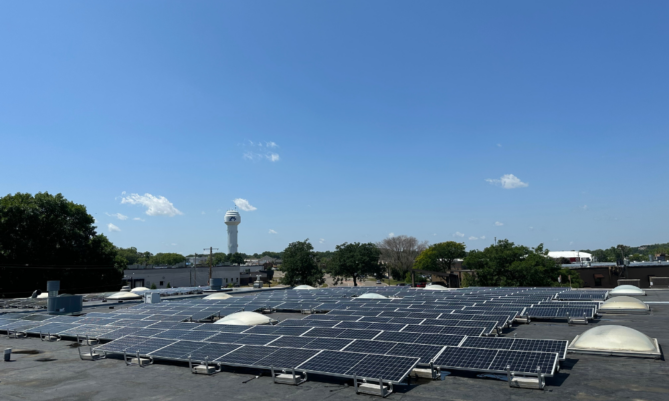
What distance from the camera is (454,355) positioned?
14.0 m

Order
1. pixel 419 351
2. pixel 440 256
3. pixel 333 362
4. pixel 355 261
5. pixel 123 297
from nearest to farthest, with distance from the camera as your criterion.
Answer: pixel 333 362
pixel 419 351
pixel 123 297
pixel 355 261
pixel 440 256

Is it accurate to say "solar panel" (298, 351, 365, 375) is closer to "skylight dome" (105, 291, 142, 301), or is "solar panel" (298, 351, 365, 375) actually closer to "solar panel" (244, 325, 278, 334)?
"solar panel" (244, 325, 278, 334)

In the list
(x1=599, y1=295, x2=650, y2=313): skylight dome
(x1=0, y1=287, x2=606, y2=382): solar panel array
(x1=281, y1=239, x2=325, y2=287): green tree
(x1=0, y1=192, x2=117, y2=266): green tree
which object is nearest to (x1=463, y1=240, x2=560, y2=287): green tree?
(x1=281, y1=239, x2=325, y2=287): green tree

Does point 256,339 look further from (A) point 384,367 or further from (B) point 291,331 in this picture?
(A) point 384,367

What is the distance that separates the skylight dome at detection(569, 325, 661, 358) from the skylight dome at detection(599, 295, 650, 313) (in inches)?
542

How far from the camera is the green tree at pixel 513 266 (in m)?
70.3

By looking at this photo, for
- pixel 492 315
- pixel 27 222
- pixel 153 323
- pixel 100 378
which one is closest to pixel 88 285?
pixel 27 222

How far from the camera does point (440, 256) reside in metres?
132

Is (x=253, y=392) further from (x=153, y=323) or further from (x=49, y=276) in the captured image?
(x=49, y=276)

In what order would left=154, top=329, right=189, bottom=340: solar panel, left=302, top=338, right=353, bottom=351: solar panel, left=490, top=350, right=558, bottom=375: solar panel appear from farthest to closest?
left=154, top=329, right=189, bottom=340: solar panel, left=302, top=338, right=353, bottom=351: solar panel, left=490, top=350, right=558, bottom=375: solar panel

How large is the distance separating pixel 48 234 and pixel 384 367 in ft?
253

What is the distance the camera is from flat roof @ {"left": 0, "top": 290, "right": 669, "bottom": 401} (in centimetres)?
1184

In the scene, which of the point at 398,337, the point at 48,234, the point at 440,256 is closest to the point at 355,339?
the point at 398,337

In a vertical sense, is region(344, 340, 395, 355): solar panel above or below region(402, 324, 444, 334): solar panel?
above
